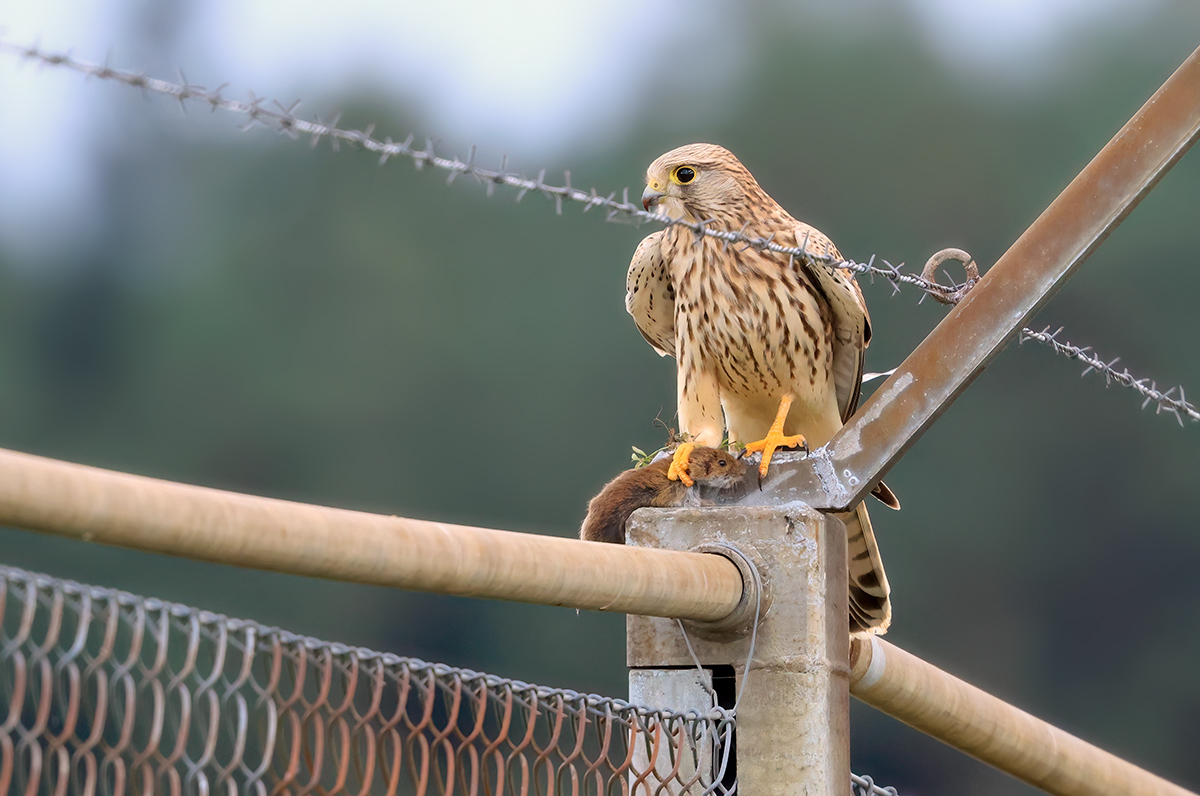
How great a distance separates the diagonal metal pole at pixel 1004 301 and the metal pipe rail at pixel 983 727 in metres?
0.33

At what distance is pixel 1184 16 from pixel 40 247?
21.9 metres

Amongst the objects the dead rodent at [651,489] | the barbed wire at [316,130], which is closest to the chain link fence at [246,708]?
the dead rodent at [651,489]

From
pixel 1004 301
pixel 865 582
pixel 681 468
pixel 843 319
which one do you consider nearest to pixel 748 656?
pixel 681 468

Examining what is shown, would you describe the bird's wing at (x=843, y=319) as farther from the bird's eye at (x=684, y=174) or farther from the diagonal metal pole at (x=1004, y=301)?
the diagonal metal pole at (x=1004, y=301)

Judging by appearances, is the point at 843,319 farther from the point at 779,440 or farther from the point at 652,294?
the point at 779,440

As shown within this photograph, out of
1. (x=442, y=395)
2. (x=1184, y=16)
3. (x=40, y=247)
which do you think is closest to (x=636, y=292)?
(x=442, y=395)

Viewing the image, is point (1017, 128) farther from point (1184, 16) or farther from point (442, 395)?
point (442, 395)

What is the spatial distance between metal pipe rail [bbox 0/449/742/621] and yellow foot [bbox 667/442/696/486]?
0.27 meters

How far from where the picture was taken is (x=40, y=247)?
2850 centimetres

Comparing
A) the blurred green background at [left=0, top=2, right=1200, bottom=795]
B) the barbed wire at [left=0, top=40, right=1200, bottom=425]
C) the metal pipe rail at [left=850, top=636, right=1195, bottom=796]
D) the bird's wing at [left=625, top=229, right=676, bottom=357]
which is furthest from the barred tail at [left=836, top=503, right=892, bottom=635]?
the blurred green background at [left=0, top=2, right=1200, bottom=795]

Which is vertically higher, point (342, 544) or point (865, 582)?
point (865, 582)

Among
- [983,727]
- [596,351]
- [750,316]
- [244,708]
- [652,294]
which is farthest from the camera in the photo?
[596,351]

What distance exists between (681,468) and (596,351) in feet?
73.0

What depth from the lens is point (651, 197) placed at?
10.6 feet
